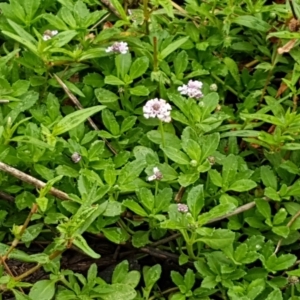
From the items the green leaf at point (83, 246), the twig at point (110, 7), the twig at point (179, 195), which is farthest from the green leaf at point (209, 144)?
the twig at point (110, 7)

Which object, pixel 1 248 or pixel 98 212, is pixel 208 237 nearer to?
pixel 98 212

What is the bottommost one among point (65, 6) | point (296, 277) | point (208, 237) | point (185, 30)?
point (296, 277)

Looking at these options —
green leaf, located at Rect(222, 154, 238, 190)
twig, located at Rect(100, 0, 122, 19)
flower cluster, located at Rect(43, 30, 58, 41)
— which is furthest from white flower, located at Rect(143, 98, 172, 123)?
twig, located at Rect(100, 0, 122, 19)

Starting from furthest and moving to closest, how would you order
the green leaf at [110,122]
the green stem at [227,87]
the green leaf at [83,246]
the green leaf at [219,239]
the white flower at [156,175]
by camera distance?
the green stem at [227,87] → the green leaf at [110,122] → the white flower at [156,175] → the green leaf at [219,239] → the green leaf at [83,246]

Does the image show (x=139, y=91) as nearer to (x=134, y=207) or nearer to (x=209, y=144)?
(x=209, y=144)

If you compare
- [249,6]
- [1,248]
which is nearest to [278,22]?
[249,6]

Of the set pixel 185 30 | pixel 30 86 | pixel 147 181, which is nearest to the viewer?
pixel 147 181

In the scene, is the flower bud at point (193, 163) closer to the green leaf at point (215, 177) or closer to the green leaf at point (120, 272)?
the green leaf at point (215, 177)
